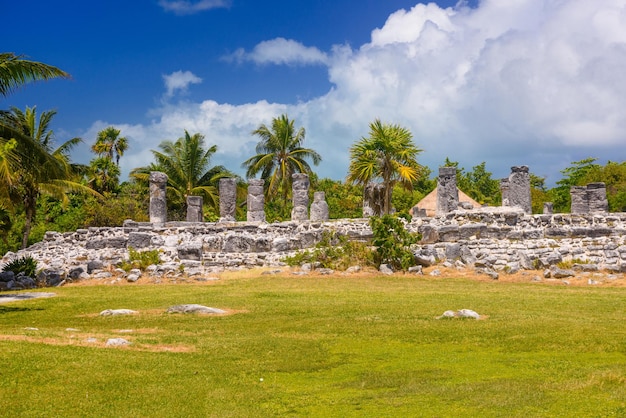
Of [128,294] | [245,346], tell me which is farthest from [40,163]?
[245,346]

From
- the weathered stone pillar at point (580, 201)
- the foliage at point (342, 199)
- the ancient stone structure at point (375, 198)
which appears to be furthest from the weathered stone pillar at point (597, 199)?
the foliage at point (342, 199)

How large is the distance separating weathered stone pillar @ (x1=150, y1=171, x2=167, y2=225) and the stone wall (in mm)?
1284

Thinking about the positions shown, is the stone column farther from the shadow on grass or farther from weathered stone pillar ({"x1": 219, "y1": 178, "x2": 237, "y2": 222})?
the shadow on grass

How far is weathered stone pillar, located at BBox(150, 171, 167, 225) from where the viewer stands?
90.4 feet

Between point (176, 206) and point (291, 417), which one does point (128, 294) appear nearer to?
point (291, 417)

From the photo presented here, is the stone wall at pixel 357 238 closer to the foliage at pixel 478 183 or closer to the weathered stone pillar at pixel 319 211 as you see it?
the weathered stone pillar at pixel 319 211

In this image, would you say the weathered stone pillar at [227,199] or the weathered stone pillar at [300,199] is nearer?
the weathered stone pillar at [300,199]

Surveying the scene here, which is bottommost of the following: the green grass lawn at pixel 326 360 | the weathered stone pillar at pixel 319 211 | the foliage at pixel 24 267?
the green grass lawn at pixel 326 360

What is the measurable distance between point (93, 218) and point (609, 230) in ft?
79.0

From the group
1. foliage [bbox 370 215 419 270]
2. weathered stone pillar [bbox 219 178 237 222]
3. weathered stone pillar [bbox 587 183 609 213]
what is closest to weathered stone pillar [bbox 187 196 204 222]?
weathered stone pillar [bbox 219 178 237 222]

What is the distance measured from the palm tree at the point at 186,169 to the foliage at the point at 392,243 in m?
17.4

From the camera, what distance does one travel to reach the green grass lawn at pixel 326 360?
22.4 ft

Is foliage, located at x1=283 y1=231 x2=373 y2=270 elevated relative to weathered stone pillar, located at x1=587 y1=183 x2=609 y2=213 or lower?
lower

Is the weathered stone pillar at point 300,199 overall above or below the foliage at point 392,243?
above
